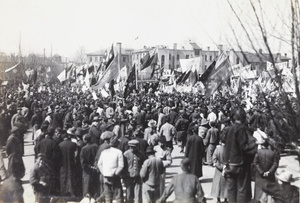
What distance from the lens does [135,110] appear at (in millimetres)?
16719

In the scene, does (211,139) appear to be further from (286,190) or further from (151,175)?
(286,190)

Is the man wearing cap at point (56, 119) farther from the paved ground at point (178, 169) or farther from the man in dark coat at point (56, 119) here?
the paved ground at point (178, 169)

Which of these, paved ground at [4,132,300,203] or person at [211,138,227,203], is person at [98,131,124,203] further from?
person at [211,138,227,203]

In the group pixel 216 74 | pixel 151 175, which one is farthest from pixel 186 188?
pixel 216 74

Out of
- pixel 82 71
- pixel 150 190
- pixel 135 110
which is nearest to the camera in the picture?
pixel 150 190

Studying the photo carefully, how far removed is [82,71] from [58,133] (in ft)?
84.5

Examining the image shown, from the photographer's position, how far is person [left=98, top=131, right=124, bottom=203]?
23.9ft

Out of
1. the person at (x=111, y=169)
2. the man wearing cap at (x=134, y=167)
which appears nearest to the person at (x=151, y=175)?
the man wearing cap at (x=134, y=167)

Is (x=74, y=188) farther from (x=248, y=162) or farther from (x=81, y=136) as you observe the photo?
(x=248, y=162)

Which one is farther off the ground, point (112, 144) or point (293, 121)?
point (293, 121)

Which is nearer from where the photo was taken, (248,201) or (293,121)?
(293,121)

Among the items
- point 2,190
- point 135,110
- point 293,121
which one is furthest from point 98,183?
point 135,110

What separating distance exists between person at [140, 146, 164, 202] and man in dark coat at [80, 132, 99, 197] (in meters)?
1.47

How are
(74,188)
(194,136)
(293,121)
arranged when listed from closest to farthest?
(293,121)
(74,188)
(194,136)
